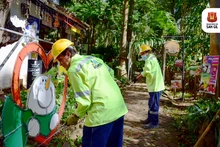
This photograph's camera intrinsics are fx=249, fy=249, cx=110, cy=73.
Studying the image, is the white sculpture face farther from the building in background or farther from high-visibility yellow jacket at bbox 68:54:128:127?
high-visibility yellow jacket at bbox 68:54:128:127

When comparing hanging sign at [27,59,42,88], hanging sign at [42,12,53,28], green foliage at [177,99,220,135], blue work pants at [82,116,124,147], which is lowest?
green foliage at [177,99,220,135]

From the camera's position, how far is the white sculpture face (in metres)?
3.40

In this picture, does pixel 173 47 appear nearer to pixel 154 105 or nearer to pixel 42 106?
pixel 154 105

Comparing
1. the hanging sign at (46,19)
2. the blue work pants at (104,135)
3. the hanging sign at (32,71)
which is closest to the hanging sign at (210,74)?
the blue work pants at (104,135)

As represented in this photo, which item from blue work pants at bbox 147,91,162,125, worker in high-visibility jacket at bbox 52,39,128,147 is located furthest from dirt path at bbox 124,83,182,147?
worker in high-visibility jacket at bbox 52,39,128,147

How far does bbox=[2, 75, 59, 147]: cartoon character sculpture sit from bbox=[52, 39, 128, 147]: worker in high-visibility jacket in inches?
34.8

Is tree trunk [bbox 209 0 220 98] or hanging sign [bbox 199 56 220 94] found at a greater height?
tree trunk [bbox 209 0 220 98]

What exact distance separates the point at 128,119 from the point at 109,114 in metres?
3.91

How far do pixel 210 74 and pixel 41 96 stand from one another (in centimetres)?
410

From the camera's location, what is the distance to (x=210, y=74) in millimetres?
5914

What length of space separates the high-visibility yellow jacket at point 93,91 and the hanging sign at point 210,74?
368 centimetres

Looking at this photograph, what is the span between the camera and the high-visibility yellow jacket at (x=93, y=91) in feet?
8.12

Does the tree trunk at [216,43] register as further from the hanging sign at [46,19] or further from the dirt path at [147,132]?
the hanging sign at [46,19]

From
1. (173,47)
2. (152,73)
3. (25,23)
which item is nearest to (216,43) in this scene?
(152,73)
